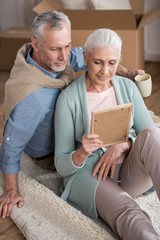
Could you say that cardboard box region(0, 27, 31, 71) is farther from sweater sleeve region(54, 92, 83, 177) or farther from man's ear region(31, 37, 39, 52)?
sweater sleeve region(54, 92, 83, 177)

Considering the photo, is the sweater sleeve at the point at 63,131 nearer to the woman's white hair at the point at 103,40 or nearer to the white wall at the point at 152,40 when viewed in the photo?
the woman's white hair at the point at 103,40

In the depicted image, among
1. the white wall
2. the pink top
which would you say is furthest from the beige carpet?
the white wall

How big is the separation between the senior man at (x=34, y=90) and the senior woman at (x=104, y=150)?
0.10m

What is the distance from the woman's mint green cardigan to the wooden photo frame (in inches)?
4.4

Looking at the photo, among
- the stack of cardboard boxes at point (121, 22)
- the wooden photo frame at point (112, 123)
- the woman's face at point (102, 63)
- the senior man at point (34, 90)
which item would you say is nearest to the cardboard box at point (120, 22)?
the stack of cardboard boxes at point (121, 22)

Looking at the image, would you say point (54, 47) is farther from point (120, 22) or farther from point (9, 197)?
point (120, 22)

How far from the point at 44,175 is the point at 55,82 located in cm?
54

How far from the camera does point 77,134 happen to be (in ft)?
5.01

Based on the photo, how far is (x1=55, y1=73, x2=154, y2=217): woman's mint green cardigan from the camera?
4.78 ft

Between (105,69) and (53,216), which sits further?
(53,216)

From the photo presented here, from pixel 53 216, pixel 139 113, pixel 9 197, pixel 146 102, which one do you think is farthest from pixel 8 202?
pixel 146 102

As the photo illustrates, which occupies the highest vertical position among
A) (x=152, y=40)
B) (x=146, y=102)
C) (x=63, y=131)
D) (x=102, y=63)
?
(x=102, y=63)

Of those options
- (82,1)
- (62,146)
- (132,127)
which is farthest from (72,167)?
(82,1)

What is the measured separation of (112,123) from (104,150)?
197mm
